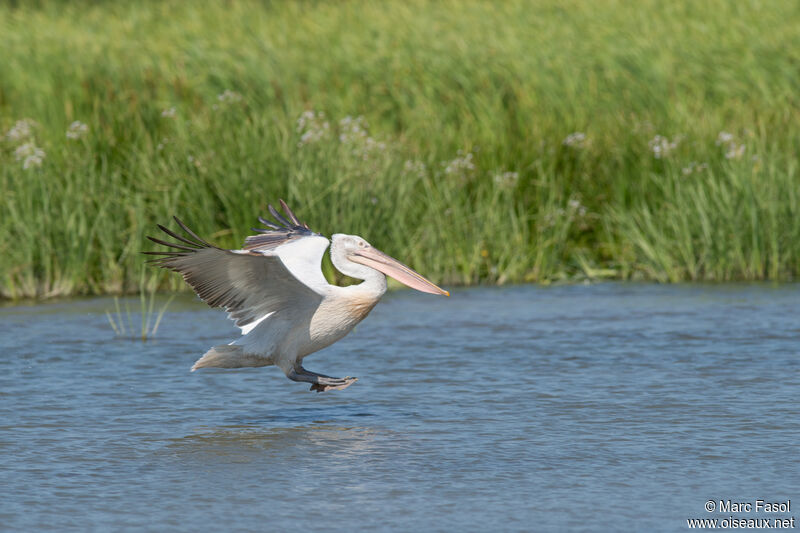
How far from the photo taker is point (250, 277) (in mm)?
6523

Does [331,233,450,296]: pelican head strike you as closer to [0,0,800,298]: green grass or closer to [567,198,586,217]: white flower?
[0,0,800,298]: green grass

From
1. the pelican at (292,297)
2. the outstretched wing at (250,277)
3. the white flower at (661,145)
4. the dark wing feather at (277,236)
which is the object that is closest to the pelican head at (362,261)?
the pelican at (292,297)

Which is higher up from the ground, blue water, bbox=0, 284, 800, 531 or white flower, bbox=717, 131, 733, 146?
white flower, bbox=717, 131, 733, 146

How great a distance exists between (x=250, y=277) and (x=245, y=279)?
35 mm

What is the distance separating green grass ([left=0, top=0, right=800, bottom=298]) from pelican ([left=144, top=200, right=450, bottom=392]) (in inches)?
157

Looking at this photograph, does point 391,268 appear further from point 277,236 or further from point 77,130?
point 77,130

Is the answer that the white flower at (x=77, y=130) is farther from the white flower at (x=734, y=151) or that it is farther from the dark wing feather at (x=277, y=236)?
the white flower at (x=734, y=151)

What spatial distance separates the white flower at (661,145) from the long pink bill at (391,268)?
522cm

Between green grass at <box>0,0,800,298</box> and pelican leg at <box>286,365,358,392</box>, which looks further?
green grass at <box>0,0,800,298</box>

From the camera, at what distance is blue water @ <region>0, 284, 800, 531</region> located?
5113 millimetres

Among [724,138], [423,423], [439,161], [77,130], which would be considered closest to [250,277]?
[423,423]

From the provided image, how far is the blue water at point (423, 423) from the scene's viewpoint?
5.11 metres

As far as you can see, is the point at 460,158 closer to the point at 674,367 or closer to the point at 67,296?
the point at 67,296

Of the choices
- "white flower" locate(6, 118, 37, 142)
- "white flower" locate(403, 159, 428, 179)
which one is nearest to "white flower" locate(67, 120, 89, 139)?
"white flower" locate(6, 118, 37, 142)
